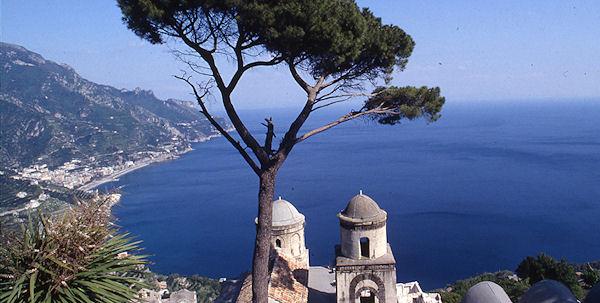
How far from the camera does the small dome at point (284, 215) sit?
1504 centimetres

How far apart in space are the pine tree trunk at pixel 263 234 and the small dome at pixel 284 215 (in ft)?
22.4

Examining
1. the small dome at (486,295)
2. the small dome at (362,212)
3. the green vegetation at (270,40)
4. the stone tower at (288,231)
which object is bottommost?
the small dome at (486,295)

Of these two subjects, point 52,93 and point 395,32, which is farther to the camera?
point 52,93

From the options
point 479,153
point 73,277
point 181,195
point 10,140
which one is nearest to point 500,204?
point 479,153

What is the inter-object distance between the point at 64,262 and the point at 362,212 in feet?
24.0

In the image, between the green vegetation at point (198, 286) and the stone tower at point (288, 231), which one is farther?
the green vegetation at point (198, 286)

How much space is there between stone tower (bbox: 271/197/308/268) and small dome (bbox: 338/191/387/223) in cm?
418

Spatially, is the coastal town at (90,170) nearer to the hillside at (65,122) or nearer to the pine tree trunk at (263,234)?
the hillside at (65,122)

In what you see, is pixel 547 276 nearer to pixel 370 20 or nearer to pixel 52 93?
pixel 370 20

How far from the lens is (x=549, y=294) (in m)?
11.2

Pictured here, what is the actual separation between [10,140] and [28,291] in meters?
105

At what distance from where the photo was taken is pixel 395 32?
357 inches

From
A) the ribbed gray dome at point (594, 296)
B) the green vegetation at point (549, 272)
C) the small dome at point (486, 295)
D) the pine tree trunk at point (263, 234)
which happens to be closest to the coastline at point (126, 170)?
the green vegetation at point (549, 272)

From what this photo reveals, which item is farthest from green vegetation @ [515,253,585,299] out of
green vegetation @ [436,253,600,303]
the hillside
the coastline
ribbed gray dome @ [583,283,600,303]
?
the hillside
